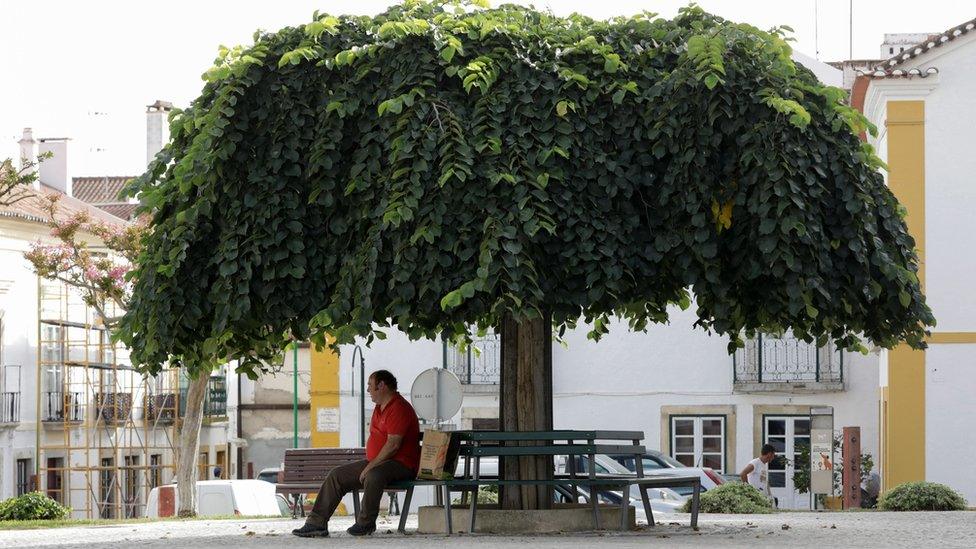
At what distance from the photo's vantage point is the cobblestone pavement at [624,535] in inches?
483

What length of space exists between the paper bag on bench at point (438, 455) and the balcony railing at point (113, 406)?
112ft

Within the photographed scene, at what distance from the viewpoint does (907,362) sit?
87.2ft

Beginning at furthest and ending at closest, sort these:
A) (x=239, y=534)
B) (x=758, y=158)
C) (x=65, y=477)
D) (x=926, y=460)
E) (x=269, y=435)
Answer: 1. (x=269, y=435)
2. (x=65, y=477)
3. (x=926, y=460)
4. (x=239, y=534)
5. (x=758, y=158)

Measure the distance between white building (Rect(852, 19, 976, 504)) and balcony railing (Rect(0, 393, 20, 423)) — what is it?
24145 mm

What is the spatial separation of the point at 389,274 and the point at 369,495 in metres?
1.87

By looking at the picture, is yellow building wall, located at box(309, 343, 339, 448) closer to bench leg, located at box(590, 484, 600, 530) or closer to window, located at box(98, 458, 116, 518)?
window, located at box(98, 458, 116, 518)

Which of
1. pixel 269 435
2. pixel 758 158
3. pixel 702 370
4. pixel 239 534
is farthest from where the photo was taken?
pixel 269 435

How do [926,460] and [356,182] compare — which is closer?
[356,182]

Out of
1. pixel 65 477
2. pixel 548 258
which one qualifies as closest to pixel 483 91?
pixel 548 258

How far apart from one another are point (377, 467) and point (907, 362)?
15.1 meters

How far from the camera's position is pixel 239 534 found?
47.9 feet

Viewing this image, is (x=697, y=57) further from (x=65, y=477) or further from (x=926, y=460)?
(x=65, y=477)

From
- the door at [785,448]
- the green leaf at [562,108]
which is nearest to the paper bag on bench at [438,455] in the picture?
the green leaf at [562,108]

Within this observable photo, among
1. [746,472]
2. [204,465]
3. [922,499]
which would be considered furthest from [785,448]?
[204,465]
